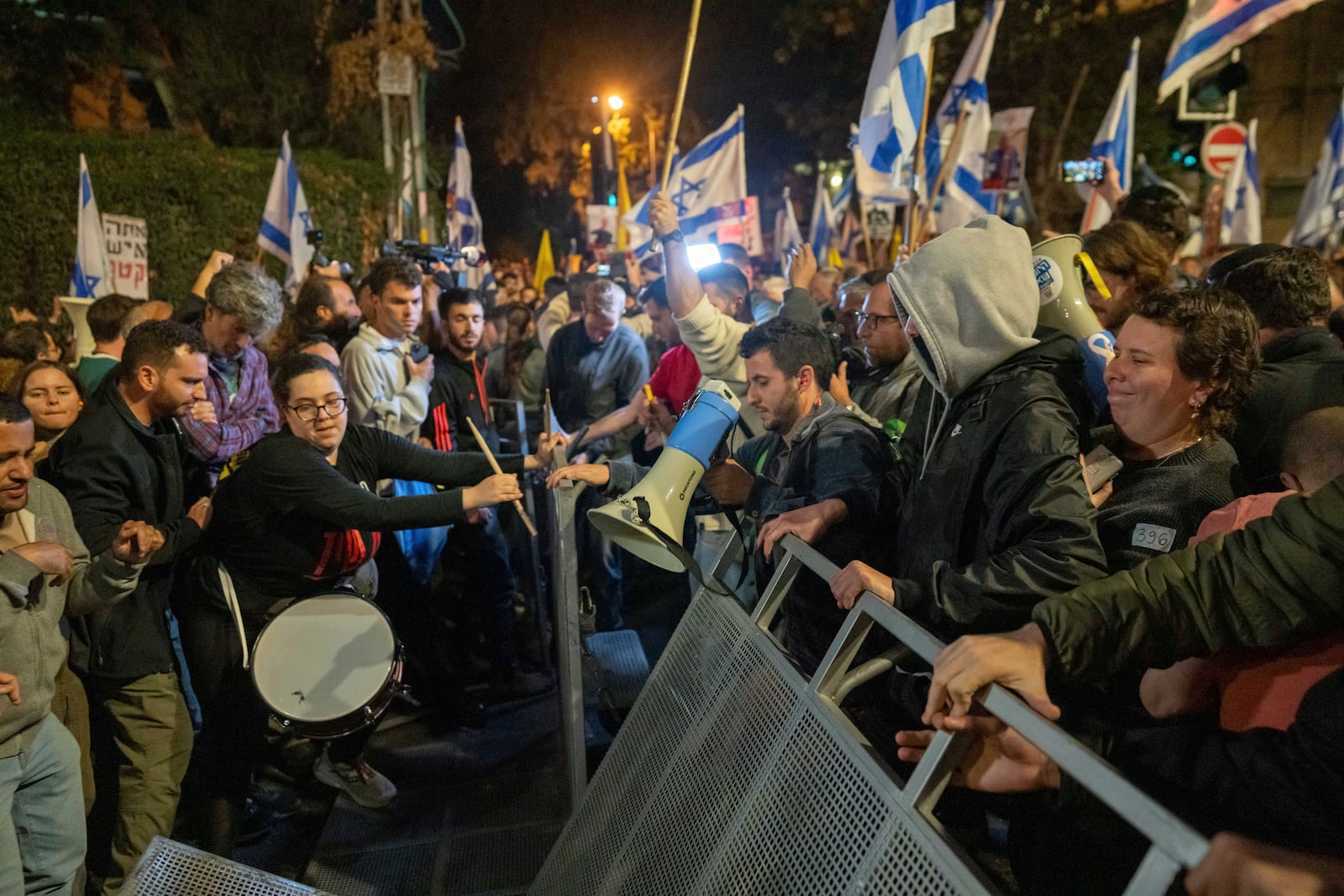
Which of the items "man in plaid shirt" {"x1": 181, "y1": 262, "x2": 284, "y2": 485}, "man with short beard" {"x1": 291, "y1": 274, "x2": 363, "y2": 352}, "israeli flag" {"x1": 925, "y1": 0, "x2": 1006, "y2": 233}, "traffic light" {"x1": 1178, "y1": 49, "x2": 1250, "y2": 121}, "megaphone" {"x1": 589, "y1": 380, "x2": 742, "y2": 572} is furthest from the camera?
"traffic light" {"x1": 1178, "y1": 49, "x2": 1250, "y2": 121}

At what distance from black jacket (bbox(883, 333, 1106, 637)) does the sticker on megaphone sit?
35 cm

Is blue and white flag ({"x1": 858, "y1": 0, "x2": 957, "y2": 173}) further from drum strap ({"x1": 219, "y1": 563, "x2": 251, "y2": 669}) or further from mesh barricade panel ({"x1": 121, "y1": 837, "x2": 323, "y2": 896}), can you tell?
mesh barricade panel ({"x1": 121, "y1": 837, "x2": 323, "y2": 896})

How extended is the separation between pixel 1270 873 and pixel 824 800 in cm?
81

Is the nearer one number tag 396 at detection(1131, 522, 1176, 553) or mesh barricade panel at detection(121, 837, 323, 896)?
number tag 396 at detection(1131, 522, 1176, 553)

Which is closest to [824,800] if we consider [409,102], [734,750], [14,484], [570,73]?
[734,750]

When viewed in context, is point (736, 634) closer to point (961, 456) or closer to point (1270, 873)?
point (961, 456)

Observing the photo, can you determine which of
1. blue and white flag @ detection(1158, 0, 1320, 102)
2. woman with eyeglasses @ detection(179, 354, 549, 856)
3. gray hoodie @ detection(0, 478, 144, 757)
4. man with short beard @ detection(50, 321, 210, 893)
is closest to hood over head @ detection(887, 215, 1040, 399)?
woman with eyeglasses @ detection(179, 354, 549, 856)

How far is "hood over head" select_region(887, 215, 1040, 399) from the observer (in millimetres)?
2562

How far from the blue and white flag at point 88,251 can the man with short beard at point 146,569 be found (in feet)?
18.8

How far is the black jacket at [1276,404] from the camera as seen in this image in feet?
10.3

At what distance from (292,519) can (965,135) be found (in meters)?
6.77

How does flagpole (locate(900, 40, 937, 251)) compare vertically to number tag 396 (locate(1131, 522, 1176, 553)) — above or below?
above

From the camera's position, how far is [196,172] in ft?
51.9

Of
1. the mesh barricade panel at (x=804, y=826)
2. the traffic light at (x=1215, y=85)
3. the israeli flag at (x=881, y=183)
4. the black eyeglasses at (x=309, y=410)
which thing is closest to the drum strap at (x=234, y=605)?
the black eyeglasses at (x=309, y=410)
